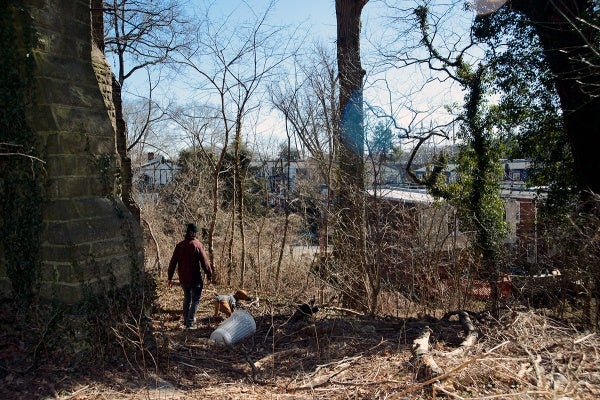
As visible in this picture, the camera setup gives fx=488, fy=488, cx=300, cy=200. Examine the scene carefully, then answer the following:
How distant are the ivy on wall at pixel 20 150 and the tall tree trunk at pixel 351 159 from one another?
595 cm

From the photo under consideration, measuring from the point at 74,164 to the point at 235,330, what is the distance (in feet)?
9.53

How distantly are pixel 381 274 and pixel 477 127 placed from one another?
A: 902 centimetres

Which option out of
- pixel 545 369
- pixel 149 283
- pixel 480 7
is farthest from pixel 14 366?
pixel 480 7

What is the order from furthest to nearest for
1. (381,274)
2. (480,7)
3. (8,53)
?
(480,7)
(381,274)
(8,53)

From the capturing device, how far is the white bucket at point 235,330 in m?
6.26

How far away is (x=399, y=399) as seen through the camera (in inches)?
156

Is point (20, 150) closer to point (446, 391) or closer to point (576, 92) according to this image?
point (446, 391)

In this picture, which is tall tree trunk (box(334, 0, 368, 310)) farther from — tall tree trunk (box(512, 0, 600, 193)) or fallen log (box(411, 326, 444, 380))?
fallen log (box(411, 326, 444, 380))

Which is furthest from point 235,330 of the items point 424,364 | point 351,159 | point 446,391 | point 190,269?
point 351,159

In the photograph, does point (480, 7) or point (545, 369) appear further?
point (480, 7)

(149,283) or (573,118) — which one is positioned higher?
(573,118)

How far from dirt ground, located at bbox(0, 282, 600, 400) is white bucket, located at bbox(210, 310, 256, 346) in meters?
0.10

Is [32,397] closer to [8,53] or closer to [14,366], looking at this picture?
[14,366]

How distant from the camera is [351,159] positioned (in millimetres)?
11031
